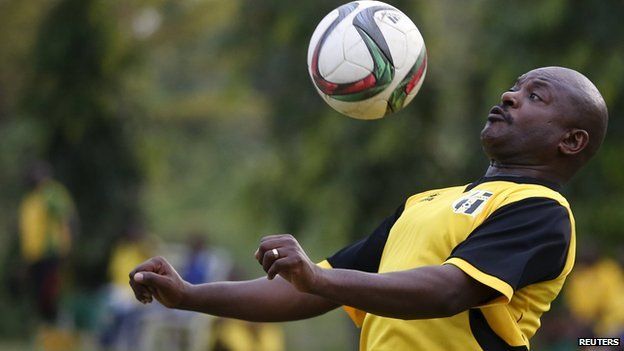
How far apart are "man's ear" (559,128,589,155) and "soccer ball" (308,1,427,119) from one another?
0.69 metres

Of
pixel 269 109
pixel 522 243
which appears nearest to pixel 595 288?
pixel 269 109

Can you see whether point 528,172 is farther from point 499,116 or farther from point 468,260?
point 468,260

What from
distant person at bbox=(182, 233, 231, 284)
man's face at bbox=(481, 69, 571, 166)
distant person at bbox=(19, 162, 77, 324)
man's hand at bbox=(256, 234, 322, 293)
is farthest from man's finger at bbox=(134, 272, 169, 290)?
distant person at bbox=(182, 233, 231, 284)

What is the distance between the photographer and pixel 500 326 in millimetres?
3578

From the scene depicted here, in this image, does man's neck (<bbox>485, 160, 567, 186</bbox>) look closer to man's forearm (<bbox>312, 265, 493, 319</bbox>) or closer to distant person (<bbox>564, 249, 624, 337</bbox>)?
man's forearm (<bbox>312, 265, 493, 319</bbox>)

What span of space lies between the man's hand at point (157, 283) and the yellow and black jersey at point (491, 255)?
638 millimetres

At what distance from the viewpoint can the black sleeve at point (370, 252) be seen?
4.00 meters

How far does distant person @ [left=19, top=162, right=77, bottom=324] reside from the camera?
13008mm

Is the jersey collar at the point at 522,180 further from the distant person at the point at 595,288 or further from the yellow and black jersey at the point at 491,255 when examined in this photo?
the distant person at the point at 595,288

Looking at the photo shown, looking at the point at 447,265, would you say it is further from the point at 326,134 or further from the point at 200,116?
the point at 200,116

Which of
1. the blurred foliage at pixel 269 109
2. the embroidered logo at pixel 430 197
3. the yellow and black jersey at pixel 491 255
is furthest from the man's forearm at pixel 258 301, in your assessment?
the blurred foliage at pixel 269 109

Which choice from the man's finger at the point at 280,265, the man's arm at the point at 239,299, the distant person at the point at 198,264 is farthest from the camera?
the distant person at the point at 198,264

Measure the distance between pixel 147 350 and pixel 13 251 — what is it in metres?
3.17

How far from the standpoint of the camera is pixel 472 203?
3.67 m
